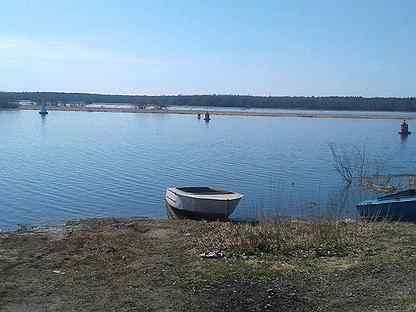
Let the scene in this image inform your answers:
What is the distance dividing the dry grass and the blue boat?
6.31m

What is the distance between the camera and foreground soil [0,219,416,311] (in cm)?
829

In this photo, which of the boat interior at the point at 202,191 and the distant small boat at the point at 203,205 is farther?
the boat interior at the point at 202,191

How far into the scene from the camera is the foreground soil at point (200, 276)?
8.29 meters

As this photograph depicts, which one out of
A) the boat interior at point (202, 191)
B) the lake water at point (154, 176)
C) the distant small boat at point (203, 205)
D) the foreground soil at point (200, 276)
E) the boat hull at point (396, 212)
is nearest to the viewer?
the foreground soil at point (200, 276)

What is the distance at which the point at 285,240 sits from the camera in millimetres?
11875

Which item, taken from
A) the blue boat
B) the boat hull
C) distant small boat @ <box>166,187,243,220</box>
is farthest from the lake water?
the boat hull

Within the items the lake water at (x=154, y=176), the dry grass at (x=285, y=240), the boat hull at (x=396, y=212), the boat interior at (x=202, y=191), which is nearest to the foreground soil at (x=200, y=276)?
the dry grass at (x=285, y=240)

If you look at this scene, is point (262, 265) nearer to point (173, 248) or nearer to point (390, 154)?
point (173, 248)

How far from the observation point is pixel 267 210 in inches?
914

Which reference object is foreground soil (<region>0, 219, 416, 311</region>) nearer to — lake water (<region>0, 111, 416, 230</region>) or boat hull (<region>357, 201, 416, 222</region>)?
boat hull (<region>357, 201, 416, 222</region>)

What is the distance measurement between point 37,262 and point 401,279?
22.3 feet

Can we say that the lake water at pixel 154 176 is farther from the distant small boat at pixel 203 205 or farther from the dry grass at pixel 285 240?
the dry grass at pixel 285 240

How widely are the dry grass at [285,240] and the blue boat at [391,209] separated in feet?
20.7

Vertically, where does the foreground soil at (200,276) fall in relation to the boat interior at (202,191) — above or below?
above
